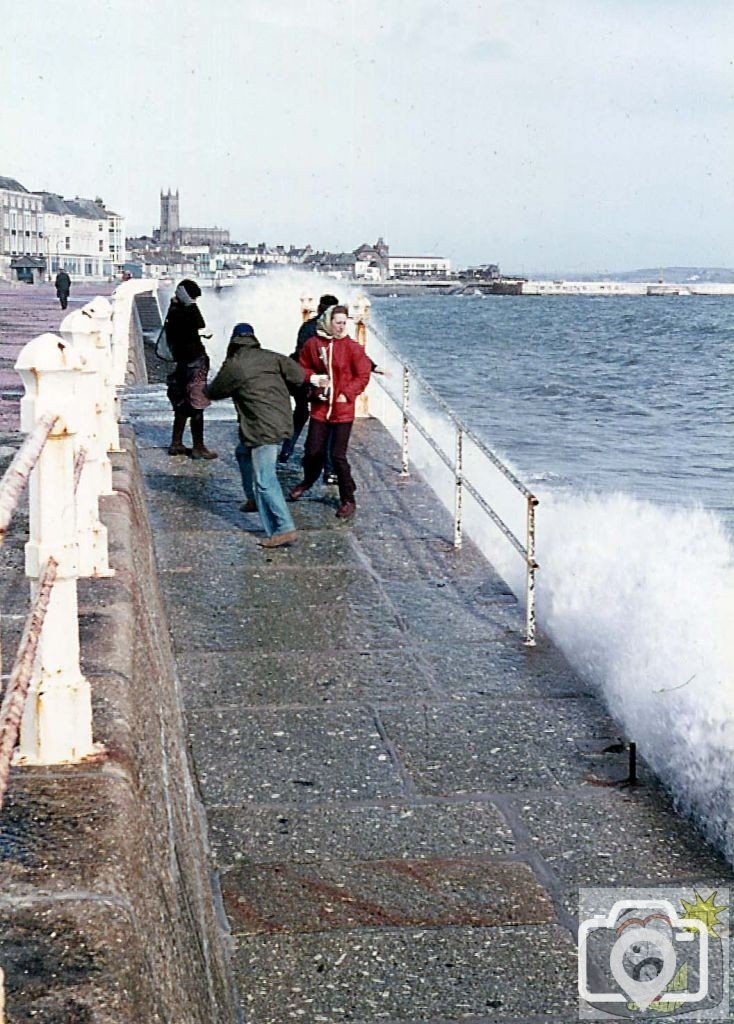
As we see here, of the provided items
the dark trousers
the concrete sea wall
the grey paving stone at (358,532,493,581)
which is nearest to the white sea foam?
the grey paving stone at (358,532,493,581)

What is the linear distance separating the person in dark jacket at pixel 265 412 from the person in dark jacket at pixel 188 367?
2286 mm

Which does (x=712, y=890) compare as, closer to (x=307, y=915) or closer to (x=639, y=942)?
(x=639, y=942)

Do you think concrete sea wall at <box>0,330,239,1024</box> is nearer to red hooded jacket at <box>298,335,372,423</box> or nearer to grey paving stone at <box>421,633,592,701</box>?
grey paving stone at <box>421,633,592,701</box>

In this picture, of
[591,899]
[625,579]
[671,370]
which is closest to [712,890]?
[591,899]

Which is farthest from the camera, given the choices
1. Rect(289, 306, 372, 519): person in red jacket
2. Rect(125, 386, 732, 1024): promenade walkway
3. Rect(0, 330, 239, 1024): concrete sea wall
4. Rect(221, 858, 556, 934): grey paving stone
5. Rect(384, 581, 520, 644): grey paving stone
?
Rect(289, 306, 372, 519): person in red jacket

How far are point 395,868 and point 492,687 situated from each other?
2.09m

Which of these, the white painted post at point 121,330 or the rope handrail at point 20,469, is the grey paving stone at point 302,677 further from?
the white painted post at point 121,330

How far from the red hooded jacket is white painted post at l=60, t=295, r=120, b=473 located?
5.57 feet

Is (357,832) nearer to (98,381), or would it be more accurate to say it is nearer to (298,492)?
(98,381)

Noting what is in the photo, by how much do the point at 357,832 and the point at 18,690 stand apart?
301cm

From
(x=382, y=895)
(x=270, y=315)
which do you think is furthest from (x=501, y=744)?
(x=270, y=315)

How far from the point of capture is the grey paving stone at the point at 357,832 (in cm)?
505

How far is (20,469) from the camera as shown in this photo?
2.61 m

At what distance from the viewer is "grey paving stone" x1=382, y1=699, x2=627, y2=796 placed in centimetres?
579
